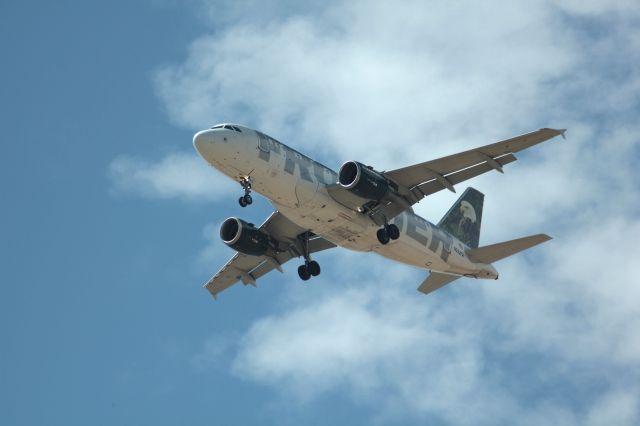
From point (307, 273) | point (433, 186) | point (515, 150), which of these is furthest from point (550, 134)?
point (307, 273)

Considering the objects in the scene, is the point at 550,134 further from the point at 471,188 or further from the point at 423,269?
the point at 471,188

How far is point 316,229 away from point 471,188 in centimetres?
1357

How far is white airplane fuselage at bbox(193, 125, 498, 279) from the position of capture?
44469 mm

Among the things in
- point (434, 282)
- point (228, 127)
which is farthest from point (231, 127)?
point (434, 282)

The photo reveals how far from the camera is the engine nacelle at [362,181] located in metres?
45.7

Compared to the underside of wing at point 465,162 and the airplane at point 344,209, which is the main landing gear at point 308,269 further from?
the underside of wing at point 465,162

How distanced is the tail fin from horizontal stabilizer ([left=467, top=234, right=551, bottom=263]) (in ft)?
8.66

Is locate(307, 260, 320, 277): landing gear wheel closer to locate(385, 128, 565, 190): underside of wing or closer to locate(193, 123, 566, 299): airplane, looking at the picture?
locate(193, 123, 566, 299): airplane

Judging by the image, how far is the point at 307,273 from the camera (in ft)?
170

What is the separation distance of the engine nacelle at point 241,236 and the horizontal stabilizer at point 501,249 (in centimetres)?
1038

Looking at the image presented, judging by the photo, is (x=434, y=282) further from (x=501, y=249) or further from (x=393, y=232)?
(x=393, y=232)

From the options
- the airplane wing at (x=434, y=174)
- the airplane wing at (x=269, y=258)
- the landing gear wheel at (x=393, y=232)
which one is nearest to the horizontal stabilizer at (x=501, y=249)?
the airplane wing at (x=434, y=174)

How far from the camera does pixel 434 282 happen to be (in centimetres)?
5462

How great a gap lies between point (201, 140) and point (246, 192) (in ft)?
9.63
